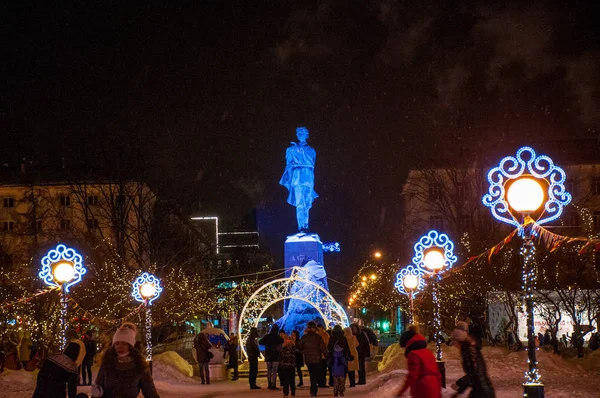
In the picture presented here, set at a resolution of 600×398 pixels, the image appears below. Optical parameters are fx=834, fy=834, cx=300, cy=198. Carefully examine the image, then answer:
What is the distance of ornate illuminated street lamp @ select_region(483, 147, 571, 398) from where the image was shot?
10.6 m

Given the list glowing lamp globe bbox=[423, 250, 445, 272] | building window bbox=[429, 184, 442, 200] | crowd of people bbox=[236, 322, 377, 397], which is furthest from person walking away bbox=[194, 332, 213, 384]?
building window bbox=[429, 184, 442, 200]

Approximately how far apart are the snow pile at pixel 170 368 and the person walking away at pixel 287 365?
7.19 metres

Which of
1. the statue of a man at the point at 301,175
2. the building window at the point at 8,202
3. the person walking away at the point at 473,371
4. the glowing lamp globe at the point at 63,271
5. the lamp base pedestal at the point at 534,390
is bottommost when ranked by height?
the lamp base pedestal at the point at 534,390

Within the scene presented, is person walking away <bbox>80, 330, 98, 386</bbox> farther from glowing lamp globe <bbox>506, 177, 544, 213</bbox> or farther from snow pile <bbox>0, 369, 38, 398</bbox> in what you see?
glowing lamp globe <bbox>506, 177, 544, 213</bbox>

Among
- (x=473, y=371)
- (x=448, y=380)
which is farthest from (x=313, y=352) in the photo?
(x=473, y=371)

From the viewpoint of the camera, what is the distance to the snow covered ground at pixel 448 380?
17766 mm

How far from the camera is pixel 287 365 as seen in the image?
1927 cm

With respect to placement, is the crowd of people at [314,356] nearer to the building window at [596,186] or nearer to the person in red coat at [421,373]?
the person in red coat at [421,373]

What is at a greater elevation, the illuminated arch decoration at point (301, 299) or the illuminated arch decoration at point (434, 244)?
the illuminated arch decoration at point (434, 244)

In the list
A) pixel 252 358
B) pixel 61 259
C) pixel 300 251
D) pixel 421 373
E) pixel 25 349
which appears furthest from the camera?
pixel 300 251

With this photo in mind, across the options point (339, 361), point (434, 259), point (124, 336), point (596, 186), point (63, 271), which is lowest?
point (339, 361)

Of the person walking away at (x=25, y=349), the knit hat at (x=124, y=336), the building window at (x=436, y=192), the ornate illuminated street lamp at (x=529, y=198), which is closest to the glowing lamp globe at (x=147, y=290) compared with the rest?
the person walking away at (x=25, y=349)

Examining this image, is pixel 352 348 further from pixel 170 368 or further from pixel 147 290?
pixel 170 368

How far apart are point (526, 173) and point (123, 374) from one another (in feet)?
21.9
